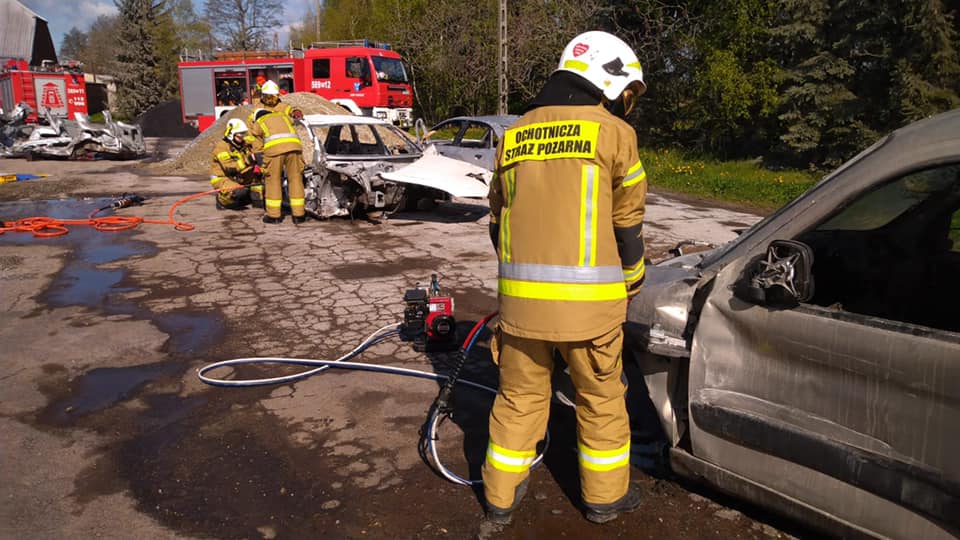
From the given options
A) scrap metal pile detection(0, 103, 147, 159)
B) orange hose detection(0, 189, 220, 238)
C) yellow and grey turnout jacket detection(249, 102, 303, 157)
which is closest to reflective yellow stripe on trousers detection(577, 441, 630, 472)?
yellow and grey turnout jacket detection(249, 102, 303, 157)

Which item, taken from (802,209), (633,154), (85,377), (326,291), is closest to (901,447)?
(802,209)

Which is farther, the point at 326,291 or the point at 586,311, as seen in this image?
the point at 326,291

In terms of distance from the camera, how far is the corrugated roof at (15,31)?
52.0 metres

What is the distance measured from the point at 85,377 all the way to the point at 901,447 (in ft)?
15.4

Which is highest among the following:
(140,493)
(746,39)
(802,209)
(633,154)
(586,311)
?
(746,39)

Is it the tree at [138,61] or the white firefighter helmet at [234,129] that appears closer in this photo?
the white firefighter helmet at [234,129]

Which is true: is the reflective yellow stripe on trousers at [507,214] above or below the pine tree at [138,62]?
below

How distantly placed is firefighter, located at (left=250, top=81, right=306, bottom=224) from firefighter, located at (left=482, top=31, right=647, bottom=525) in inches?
285

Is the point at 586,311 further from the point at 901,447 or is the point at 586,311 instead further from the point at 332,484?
the point at 332,484

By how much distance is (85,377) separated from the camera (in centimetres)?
476

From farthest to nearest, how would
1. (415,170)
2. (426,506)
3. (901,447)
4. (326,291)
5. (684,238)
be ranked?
1. (415,170)
2. (684,238)
3. (326,291)
4. (426,506)
5. (901,447)

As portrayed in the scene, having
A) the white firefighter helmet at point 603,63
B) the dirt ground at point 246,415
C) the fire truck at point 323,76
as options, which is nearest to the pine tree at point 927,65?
the dirt ground at point 246,415

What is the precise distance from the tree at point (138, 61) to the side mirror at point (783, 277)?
4842cm

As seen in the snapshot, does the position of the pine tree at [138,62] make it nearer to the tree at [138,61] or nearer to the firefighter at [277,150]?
the tree at [138,61]
